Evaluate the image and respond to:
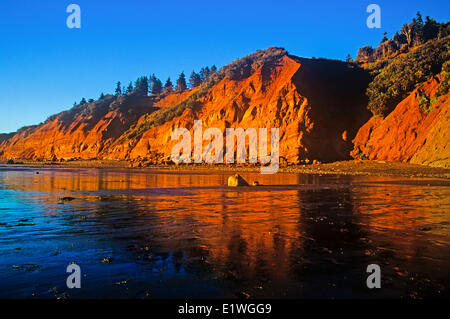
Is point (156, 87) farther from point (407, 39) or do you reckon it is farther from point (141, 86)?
point (407, 39)

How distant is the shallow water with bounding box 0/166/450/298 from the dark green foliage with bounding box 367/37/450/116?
120 ft

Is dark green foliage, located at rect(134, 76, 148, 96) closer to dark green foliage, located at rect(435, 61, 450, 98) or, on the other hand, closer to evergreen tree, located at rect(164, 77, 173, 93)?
evergreen tree, located at rect(164, 77, 173, 93)

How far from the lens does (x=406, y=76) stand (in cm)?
4500

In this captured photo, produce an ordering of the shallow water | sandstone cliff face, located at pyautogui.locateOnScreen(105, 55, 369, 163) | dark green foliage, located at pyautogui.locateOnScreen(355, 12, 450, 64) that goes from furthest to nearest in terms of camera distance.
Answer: dark green foliage, located at pyautogui.locateOnScreen(355, 12, 450, 64), sandstone cliff face, located at pyautogui.locateOnScreen(105, 55, 369, 163), the shallow water

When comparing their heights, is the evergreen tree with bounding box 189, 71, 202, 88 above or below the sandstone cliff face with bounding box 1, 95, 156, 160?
above

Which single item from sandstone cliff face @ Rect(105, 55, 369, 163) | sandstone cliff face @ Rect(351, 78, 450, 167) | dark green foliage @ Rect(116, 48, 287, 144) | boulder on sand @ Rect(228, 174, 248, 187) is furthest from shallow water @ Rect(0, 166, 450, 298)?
dark green foliage @ Rect(116, 48, 287, 144)

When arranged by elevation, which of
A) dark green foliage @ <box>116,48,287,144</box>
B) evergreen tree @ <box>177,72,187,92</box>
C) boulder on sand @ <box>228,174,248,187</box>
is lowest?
boulder on sand @ <box>228,174,248,187</box>

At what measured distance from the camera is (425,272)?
5.91 meters

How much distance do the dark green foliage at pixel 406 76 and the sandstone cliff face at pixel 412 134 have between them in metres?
1.87

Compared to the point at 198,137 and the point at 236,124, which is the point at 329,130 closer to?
the point at 236,124

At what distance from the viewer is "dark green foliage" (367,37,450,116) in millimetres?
43688

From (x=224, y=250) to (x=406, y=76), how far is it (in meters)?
46.6

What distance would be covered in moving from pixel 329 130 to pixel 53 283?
159 feet

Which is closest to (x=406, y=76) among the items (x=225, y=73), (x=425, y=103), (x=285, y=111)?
(x=425, y=103)
